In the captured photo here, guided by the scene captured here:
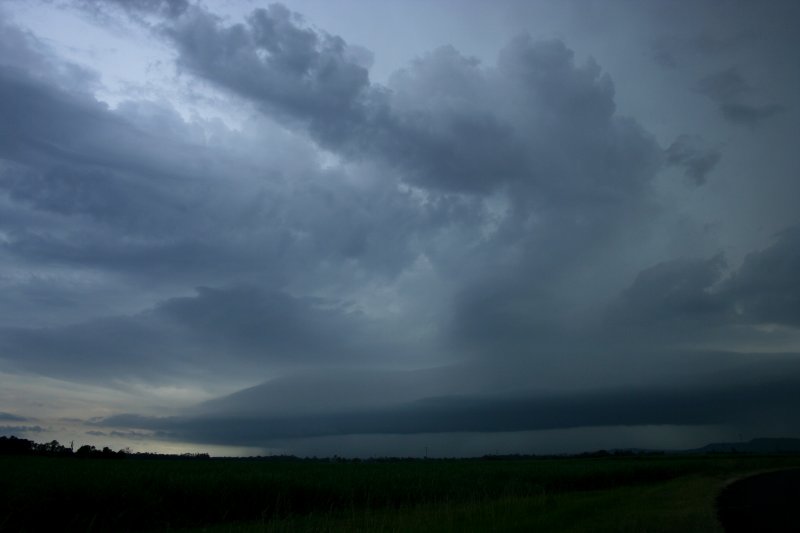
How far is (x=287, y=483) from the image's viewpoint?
32.0 m

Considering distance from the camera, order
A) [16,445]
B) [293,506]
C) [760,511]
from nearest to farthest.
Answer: [760,511], [293,506], [16,445]

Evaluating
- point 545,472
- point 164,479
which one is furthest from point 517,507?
point 545,472

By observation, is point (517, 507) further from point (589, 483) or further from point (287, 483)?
point (589, 483)

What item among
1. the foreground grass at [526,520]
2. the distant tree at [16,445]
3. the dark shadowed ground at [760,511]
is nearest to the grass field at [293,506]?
the foreground grass at [526,520]

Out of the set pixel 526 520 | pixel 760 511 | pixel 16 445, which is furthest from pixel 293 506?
pixel 16 445

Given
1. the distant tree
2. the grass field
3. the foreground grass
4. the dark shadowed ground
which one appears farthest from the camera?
the distant tree

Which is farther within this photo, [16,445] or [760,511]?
[16,445]

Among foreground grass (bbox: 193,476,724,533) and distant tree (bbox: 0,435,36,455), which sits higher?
distant tree (bbox: 0,435,36,455)

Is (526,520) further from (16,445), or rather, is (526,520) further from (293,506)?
(16,445)

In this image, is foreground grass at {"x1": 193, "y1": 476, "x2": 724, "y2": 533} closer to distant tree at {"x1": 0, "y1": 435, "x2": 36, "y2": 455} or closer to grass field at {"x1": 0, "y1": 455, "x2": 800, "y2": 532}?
grass field at {"x1": 0, "y1": 455, "x2": 800, "y2": 532}

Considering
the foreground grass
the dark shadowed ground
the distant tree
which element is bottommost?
the dark shadowed ground

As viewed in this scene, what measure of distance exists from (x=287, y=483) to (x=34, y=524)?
1276 cm

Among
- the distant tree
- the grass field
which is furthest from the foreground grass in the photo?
the distant tree

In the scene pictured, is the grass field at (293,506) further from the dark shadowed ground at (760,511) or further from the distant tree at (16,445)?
the distant tree at (16,445)
